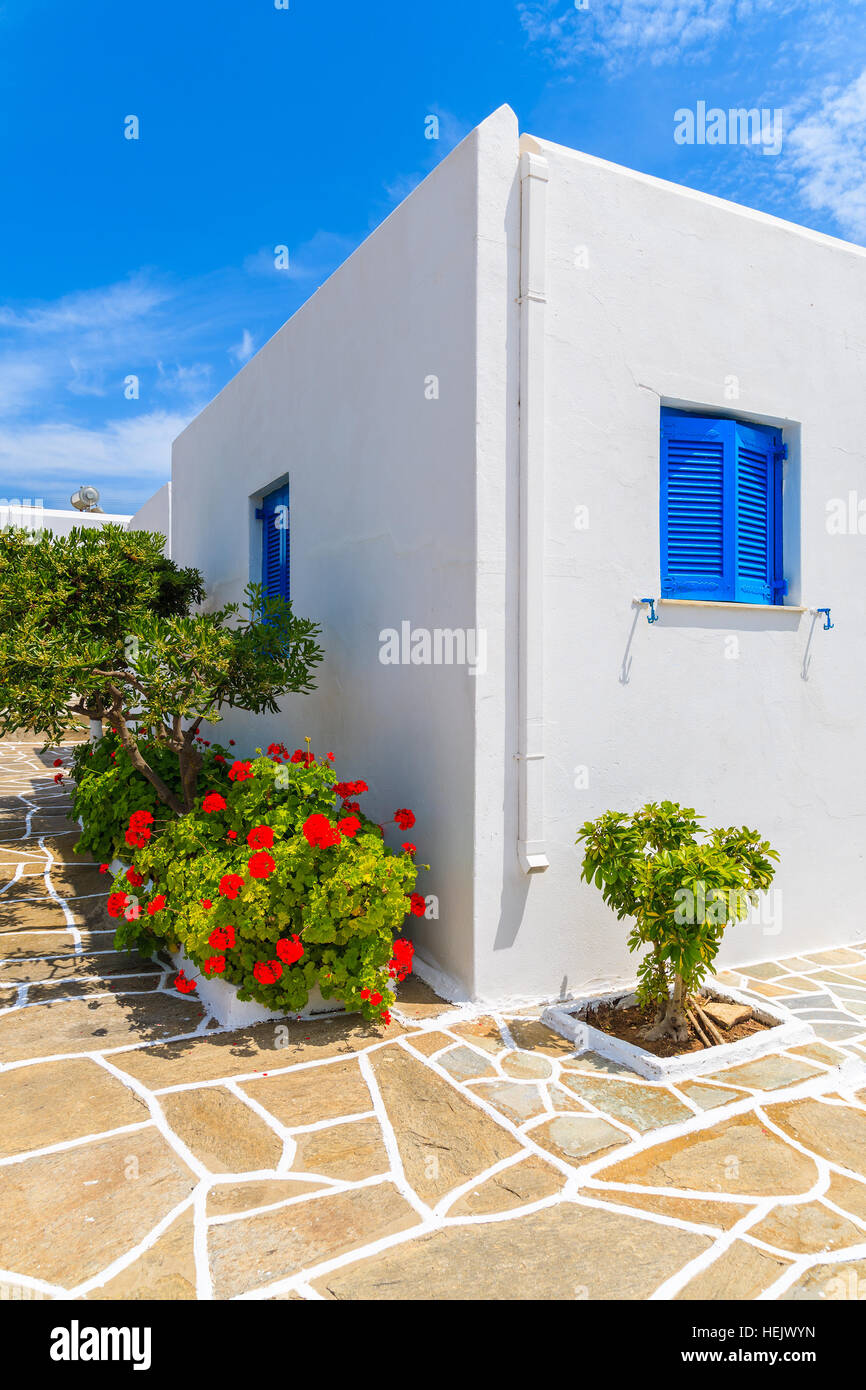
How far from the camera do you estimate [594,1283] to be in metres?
2.48

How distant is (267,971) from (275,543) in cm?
505

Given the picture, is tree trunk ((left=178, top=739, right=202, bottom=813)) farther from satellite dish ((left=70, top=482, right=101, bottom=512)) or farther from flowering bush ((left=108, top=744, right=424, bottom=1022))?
satellite dish ((left=70, top=482, right=101, bottom=512))

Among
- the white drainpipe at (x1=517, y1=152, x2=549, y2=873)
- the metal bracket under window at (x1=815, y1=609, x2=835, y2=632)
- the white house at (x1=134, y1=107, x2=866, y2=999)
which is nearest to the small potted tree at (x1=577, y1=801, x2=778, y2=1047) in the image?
the white drainpipe at (x1=517, y1=152, x2=549, y2=873)

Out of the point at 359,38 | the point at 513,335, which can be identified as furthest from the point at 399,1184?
the point at 359,38

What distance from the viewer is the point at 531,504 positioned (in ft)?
15.0

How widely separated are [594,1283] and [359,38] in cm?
749

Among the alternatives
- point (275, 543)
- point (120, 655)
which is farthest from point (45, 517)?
point (120, 655)

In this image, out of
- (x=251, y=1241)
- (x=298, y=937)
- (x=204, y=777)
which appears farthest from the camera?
(x=204, y=777)

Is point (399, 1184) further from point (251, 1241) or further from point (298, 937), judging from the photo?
point (298, 937)

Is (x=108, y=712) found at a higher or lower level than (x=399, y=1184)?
higher

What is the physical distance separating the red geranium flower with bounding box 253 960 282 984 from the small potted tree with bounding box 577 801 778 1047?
5.45 ft

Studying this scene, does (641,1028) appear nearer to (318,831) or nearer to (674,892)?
(674,892)
